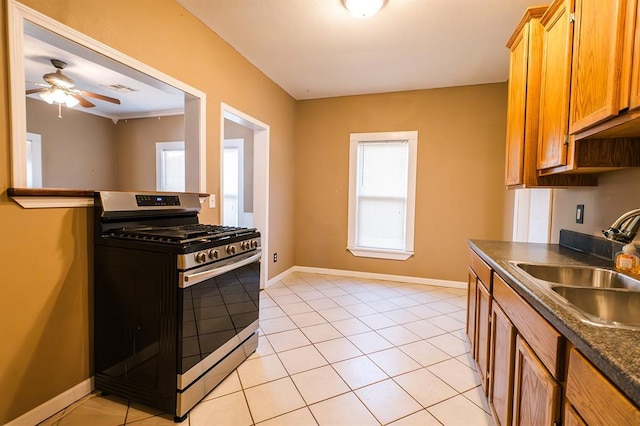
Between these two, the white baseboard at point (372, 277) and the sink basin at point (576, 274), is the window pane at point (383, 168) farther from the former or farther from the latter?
the sink basin at point (576, 274)

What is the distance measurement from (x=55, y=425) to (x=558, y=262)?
283 cm

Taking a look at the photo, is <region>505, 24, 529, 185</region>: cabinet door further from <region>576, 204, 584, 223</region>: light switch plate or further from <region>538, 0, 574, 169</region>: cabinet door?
<region>576, 204, 584, 223</region>: light switch plate

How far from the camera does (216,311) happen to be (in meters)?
1.78

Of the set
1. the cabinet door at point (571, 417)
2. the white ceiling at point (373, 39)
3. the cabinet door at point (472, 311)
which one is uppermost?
the white ceiling at point (373, 39)

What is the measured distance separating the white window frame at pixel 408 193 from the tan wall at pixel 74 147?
421cm

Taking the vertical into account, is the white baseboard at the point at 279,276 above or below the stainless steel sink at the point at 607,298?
below

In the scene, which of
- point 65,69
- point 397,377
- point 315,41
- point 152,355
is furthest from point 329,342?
point 65,69

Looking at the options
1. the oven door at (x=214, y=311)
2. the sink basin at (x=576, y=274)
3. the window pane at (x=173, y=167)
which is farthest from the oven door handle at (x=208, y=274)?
the window pane at (x=173, y=167)

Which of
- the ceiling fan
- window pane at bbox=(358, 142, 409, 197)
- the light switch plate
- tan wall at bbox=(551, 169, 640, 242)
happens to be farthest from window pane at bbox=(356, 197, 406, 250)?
the ceiling fan

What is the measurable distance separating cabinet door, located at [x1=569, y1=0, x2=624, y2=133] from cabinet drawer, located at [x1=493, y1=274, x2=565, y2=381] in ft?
2.73

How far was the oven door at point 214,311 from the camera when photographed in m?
1.56

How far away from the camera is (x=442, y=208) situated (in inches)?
158

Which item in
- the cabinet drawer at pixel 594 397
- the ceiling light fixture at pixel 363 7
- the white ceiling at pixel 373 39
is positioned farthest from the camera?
the white ceiling at pixel 373 39

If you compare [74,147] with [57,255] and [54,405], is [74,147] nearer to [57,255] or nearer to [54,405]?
[57,255]
